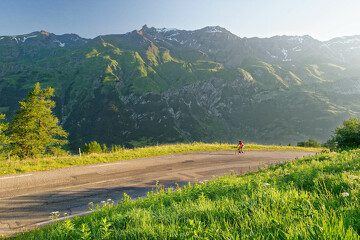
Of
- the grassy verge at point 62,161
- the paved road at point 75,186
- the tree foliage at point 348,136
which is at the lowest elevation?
the paved road at point 75,186

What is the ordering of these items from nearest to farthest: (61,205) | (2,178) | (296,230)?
(296,230), (61,205), (2,178)

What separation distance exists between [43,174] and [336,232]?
543 inches

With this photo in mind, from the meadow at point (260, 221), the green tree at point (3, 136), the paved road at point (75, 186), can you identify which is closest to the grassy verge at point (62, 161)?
the paved road at point (75, 186)

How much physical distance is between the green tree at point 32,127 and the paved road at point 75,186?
74.4 ft

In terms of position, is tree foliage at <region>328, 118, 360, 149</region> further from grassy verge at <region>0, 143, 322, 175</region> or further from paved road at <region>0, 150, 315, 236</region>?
grassy verge at <region>0, 143, 322, 175</region>

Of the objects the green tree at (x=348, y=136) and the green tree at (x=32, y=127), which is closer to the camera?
the green tree at (x=348, y=136)

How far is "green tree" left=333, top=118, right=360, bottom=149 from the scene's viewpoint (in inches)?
495

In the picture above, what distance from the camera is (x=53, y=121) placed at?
109 feet

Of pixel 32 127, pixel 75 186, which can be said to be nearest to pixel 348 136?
pixel 75 186

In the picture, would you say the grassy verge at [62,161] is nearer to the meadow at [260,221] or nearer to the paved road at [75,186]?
the paved road at [75,186]

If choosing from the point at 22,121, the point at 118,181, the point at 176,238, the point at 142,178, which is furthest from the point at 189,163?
the point at 22,121

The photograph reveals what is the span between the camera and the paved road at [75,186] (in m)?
7.03

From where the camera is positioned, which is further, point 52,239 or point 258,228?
point 52,239

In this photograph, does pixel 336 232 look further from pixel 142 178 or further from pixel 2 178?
pixel 2 178
